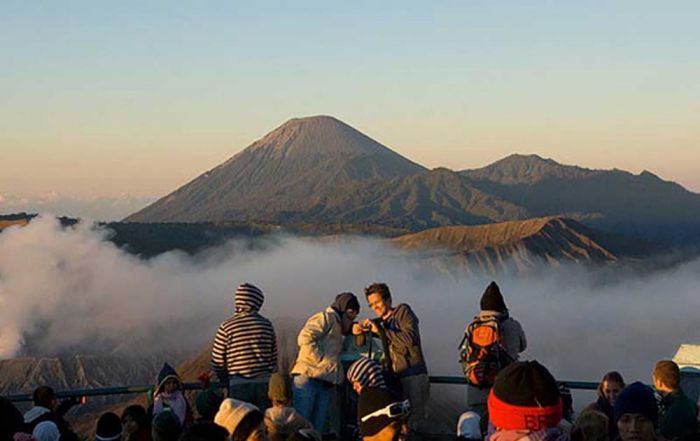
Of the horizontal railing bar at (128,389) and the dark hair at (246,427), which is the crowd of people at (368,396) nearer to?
the dark hair at (246,427)

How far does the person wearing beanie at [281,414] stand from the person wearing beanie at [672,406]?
242 centimetres

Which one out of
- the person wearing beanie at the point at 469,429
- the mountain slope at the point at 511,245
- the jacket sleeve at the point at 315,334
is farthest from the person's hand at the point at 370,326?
the mountain slope at the point at 511,245

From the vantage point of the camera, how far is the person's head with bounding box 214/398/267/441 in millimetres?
5953

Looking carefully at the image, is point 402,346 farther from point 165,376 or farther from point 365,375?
point 165,376

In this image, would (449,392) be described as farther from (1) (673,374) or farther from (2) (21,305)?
(2) (21,305)

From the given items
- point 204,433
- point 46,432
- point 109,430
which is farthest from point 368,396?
point 46,432

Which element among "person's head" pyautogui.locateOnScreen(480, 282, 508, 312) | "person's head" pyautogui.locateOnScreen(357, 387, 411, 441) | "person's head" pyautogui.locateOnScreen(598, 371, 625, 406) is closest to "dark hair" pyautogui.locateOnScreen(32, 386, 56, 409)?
"person's head" pyautogui.locateOnScreen(357, 387, 411, 441)

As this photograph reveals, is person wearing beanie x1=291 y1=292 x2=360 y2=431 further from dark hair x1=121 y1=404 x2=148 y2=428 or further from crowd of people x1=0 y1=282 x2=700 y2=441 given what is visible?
dark hair x1=121 y1=404 x2=148 y2=428

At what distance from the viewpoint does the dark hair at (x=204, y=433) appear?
16.4 feet

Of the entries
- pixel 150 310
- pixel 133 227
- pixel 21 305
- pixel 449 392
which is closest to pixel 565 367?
pixel 449 392

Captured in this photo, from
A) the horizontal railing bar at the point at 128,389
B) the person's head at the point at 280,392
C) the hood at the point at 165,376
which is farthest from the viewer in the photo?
the horizontal railing bar at the point at 128,389

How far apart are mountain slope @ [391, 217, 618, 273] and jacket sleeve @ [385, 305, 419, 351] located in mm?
146117

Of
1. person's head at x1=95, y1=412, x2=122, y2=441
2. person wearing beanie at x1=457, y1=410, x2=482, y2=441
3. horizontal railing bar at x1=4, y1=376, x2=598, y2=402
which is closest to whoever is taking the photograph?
person wearing beanie at x1=457, y1=410, x2=482, y2=441

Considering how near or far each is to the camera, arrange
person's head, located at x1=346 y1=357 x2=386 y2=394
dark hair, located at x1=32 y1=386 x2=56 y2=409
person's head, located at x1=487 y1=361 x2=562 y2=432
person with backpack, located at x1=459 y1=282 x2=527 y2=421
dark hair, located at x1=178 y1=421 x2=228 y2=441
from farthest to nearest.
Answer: person with backpack, located at x1=459 y1=282 x2=527 y2=421, dark hair, located at x1=32 y1=386 x2=56 y2=409, person's head, located at x1=346 y1=357 x2=386 y2=394, dark hair, located at x1=178 y1=421 x2=228 y2=441, person's head, located at x1=487 y1=361 x2=562 y2=432
